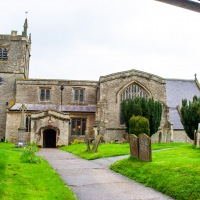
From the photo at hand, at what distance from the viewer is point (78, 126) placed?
34281 millimetres

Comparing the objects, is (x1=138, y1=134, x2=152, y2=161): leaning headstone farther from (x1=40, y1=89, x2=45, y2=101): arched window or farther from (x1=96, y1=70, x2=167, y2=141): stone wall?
(x1=40, y1=89, x2=45, y2=101): arched window

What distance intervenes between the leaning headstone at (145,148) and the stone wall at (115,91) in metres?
20.1

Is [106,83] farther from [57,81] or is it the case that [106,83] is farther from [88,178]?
[88,178]

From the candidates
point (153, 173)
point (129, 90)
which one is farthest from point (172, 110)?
point (153, 173)

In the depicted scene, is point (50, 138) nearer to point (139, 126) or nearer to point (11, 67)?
point (11, 67)

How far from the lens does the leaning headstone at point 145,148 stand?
10.7m

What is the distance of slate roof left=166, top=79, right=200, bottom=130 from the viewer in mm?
39503

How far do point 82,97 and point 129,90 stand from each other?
6.84m

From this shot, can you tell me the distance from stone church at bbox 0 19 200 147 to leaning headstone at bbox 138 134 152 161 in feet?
63.6

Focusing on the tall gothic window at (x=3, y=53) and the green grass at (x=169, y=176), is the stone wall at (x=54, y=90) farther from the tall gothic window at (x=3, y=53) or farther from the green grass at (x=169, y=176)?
the green grass at (x=169, y=176)

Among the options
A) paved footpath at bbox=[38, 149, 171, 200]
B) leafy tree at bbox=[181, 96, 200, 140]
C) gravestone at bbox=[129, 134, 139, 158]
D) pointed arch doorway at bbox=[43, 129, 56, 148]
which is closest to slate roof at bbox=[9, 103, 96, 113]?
pointed arch doorway at bbox=[43, 129, 56, 148]

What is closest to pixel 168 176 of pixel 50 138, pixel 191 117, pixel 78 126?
pixel 191 117

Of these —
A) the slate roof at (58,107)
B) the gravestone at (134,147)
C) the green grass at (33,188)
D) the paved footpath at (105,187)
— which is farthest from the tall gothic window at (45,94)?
the green grass at (33,188)

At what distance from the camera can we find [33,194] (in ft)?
21.6
